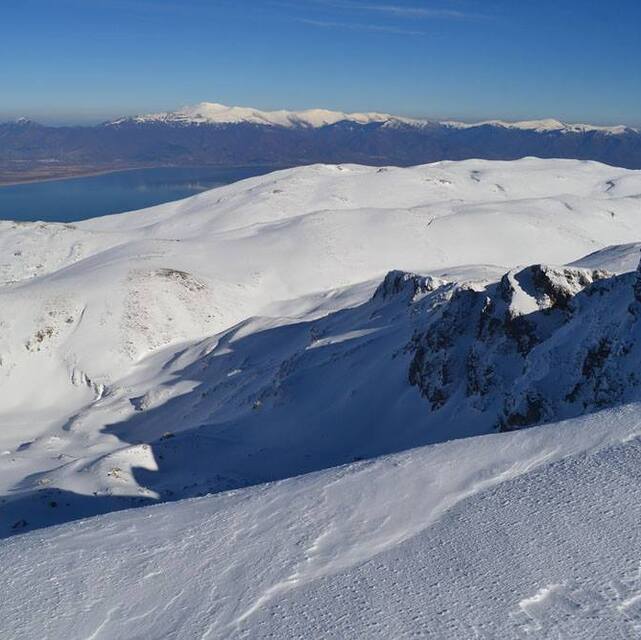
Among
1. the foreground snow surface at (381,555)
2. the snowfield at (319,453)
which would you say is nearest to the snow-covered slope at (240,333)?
the snowfield at (319,453)

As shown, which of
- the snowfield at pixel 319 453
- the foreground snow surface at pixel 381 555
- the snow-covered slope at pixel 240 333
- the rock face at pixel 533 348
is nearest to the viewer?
the foreground snow surface at pixel 381 555

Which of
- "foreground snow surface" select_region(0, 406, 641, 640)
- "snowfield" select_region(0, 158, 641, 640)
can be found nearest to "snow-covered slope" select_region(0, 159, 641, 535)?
"snowfield" select_region(0, 158, 641, 640)

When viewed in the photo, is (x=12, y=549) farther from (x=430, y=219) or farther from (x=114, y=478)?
(x=430, y=219)

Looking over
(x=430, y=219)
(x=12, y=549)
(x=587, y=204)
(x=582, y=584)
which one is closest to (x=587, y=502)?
(x=582, y=584)

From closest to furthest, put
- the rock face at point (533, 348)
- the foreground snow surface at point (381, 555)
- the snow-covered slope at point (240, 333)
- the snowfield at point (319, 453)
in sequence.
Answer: the foreground snow surface at point (381, 555) < the snowfield at point (319, 453) < the rock face at point (533, 348) < the snow-covered slope at point (240, 333)

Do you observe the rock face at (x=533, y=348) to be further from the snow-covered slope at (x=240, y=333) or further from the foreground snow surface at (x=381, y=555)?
the foreground snow surface at (x=381, y=555)

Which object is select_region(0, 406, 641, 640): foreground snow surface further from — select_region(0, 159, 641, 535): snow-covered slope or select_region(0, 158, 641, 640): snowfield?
select_region(0, 159, 641, 535): snow-covered slope
